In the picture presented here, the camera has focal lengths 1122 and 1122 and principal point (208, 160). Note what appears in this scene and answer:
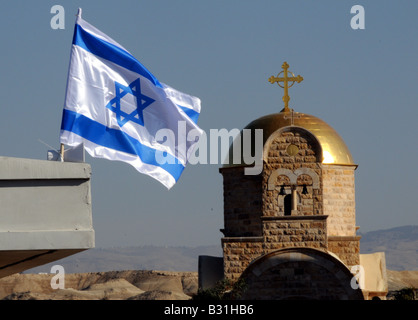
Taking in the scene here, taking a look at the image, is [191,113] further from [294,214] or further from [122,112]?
[294,214]

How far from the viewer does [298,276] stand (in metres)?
30.9

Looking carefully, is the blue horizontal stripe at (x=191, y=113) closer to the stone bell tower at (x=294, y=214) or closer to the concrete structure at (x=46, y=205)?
the concrete structure at (x=46, y=205)

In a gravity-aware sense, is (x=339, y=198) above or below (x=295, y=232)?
above

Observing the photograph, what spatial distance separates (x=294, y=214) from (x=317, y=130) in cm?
282

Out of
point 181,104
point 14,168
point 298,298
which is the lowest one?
point 298,298

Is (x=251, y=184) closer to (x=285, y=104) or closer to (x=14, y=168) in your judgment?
(x=285, y=104)

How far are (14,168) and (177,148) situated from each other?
16.5 ft

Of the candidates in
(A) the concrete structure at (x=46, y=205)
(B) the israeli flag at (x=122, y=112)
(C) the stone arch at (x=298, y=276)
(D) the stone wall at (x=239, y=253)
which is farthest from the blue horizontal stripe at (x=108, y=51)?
(D) the stone wall at (x=239, y=253)

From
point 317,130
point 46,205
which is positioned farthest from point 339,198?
point 46,205

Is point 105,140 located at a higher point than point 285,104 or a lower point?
lower

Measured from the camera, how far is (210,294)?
3084cm
